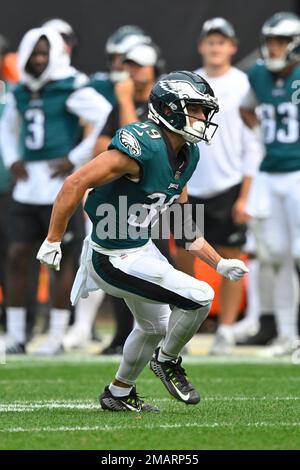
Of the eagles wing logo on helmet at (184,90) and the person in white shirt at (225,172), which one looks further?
the person in white shirt at (225,172)

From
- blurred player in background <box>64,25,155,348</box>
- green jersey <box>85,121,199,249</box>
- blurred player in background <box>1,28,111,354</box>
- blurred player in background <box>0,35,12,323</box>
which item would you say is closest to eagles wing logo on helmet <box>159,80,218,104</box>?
green jersey <box>85,121,199,249</box>

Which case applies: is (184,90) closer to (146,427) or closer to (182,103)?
(182,103)

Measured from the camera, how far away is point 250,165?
8.38m

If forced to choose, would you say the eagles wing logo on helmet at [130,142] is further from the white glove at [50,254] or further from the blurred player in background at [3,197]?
the blurred player in background at [3,197]

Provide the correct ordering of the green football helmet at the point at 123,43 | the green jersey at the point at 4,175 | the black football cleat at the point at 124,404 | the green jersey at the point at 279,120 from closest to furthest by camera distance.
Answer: the black football cleat at the point at 124,404 < the green jersey at the point at 279,120 < the green football helmet at the point at 123,43 < the green jersey at the point at 4,175

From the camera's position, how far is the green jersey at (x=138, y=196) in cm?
504

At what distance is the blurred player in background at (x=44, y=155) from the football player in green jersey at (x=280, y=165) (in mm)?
1084

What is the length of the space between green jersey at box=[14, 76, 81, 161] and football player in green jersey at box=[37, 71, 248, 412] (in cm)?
317

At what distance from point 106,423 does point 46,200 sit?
3.64 m

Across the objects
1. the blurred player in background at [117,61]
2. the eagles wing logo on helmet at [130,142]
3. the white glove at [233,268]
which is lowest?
the white glove at [233,268]

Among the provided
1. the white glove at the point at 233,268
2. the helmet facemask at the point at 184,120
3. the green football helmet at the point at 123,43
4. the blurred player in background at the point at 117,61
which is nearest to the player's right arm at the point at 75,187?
the helmet facemask at the point at 184,120

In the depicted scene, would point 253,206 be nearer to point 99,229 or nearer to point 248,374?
point 248,374

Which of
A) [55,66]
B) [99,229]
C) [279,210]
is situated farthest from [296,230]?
[99,229]

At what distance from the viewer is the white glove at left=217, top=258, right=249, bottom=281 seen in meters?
5.11
